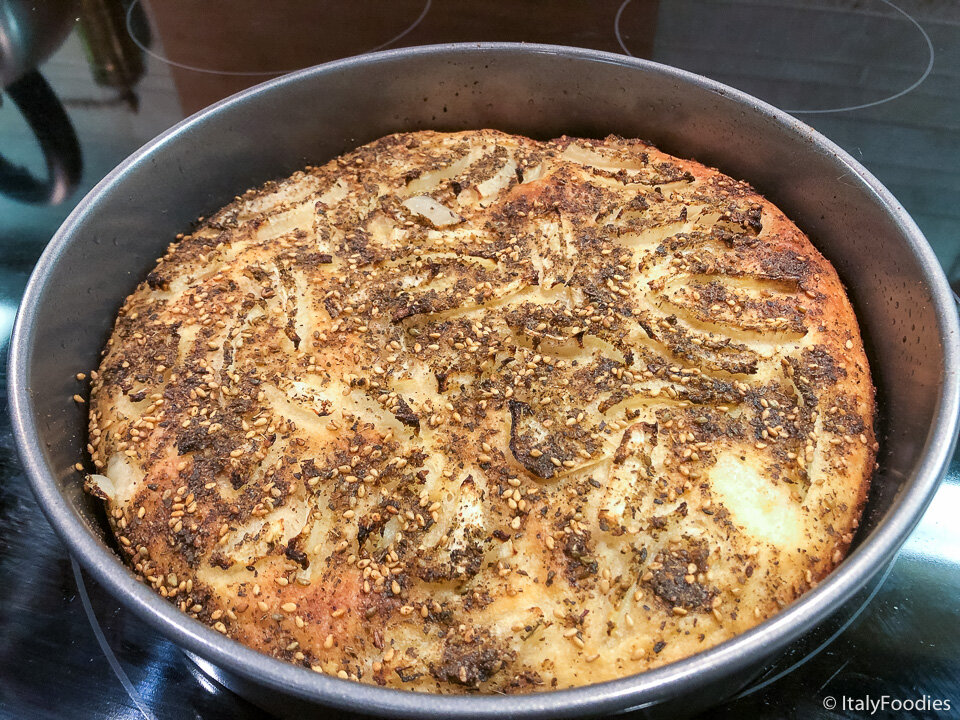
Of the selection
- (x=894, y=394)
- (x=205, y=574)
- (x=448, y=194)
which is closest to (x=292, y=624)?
(x=205, y=574)

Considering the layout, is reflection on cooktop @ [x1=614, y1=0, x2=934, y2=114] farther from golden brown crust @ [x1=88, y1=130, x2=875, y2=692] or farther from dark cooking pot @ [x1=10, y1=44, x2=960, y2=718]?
golden brown crust @ [x1=88, y1=130, x2=875, y2=692]

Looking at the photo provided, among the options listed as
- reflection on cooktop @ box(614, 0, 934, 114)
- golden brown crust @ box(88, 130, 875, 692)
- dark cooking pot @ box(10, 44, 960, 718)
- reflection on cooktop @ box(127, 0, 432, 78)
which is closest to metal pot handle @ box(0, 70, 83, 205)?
reflection on cooktop @ box(127, 0, 432, 78)

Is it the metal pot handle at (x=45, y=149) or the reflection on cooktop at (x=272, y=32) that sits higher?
the reflection on cooktop at (x=272, y=32)

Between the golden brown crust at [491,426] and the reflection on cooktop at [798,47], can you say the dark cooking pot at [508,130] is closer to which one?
the golden brown crust at [491,426]

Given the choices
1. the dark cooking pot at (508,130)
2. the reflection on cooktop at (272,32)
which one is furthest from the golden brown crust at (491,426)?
the reflection on cooktop at (272,32)

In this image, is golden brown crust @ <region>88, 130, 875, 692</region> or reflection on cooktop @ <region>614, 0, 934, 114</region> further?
reflection on cooktop @ <region>614, 0, 934, 114</region>
